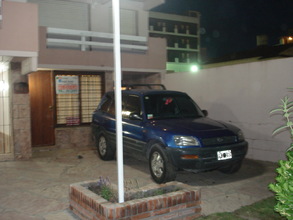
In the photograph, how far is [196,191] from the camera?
441cm

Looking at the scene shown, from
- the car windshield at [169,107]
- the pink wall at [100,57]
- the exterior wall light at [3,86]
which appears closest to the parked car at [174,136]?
the car windshield at [169,107]

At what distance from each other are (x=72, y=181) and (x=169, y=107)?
8.72 ft

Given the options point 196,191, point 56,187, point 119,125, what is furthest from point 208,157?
point 56,187

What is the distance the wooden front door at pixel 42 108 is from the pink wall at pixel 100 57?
98 cm

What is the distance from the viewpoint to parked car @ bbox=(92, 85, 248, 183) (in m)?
5.91

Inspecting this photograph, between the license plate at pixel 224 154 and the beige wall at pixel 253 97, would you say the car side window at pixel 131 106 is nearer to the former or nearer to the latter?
the license plate at pixel 224 154

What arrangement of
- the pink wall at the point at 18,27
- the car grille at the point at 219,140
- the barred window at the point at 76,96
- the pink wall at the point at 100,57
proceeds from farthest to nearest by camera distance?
the barred window at the point at 76,96 → the pink wall at the point at 100,57 → the pink wall at the point at 18,27 → the car grille at the point at 219,140

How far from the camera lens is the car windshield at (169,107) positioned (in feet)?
23.0

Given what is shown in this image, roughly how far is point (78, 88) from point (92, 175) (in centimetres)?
485

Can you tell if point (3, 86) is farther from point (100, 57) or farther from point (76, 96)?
point (100, 57)

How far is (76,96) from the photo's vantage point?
1140 cm

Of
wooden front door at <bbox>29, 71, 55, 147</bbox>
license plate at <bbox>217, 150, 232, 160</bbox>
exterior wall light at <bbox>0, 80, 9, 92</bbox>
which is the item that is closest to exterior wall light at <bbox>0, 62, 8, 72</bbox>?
exterior wall light at <bbox>0, 80, 9, 92</bbox>

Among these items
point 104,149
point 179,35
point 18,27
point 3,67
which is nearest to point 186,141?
point 104,149

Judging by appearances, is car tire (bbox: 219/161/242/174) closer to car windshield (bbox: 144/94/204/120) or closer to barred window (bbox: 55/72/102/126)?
car windshield (bbox: 144/94/204/120)
